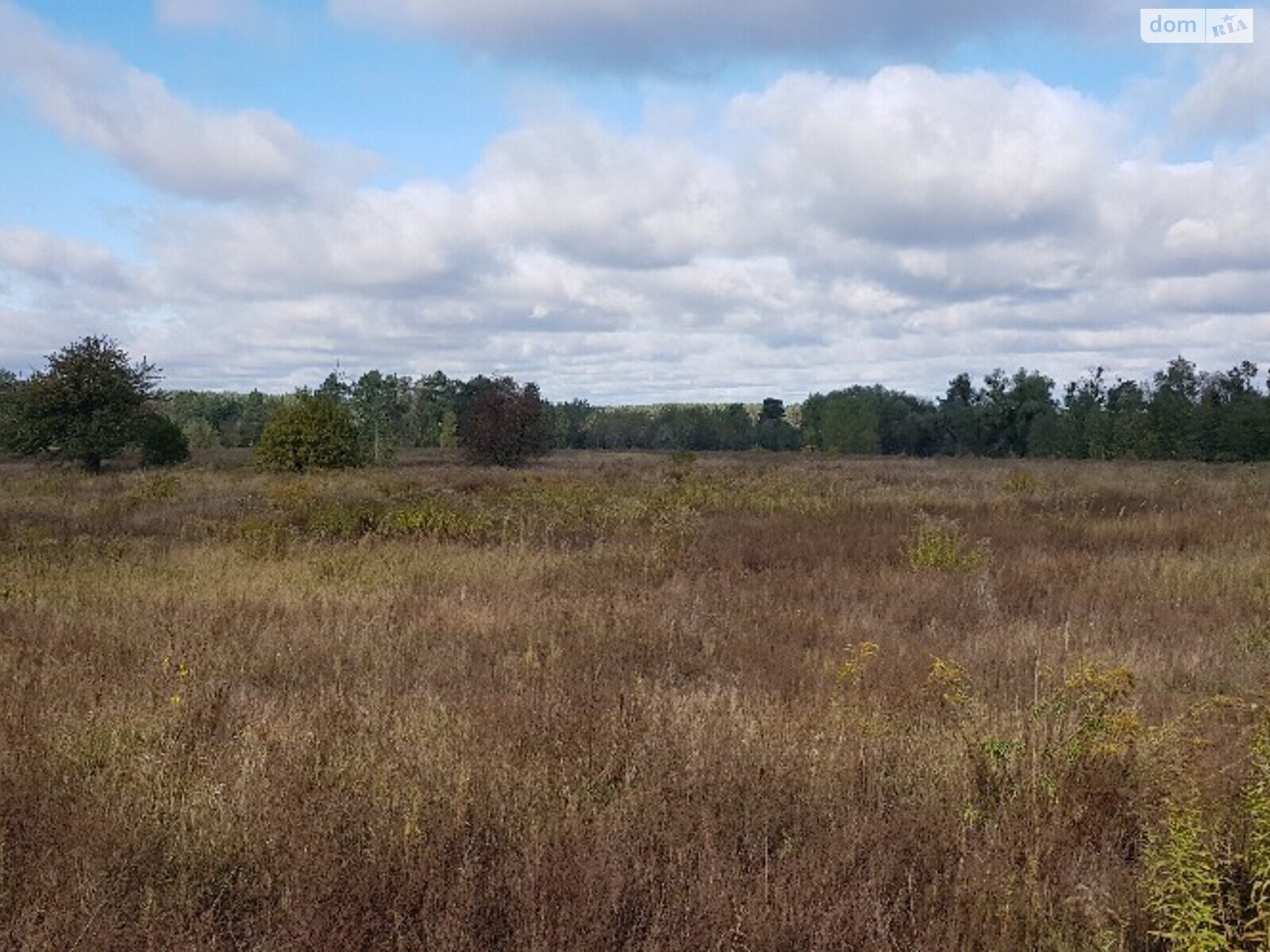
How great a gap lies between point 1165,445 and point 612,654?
3219 inches

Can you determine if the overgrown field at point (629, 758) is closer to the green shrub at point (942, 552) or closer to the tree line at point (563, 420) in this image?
the green shrub at point (942, 552)

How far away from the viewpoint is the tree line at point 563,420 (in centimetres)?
3500

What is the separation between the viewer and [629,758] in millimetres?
4680

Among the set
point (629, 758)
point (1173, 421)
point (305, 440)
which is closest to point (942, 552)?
point (629, 758)

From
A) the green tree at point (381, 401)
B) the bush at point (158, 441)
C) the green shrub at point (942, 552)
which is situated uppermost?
the green tree at point (381, 401)

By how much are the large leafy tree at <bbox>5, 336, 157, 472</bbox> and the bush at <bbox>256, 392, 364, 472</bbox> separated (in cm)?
679

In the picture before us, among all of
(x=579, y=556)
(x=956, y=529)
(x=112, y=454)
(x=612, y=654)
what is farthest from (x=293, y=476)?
(x=612, y=654)

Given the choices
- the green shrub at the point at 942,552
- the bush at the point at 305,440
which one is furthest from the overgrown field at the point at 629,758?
the bush at the point at 305,440

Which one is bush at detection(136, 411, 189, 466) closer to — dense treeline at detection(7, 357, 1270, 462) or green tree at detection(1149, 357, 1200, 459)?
dense treeline at detection(7, 357, 1270, 462)

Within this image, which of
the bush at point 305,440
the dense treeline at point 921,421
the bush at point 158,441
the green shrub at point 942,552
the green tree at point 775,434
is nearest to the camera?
the green shrub at point 942,552

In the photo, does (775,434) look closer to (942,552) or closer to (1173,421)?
(1173,421)

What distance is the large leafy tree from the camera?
3484 centimetres

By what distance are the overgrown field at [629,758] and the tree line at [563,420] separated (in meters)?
26.2

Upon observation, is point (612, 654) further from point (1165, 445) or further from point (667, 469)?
point (1165, 445)
